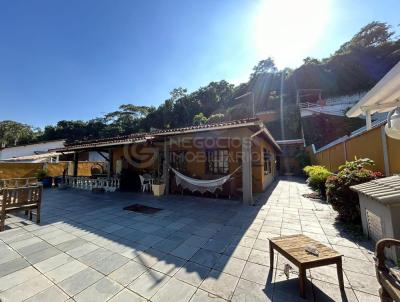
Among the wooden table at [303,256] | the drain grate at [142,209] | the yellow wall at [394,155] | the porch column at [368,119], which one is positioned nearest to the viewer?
the wooden table at [303,256]

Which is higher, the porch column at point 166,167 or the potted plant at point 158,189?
the porch column at point 166,167

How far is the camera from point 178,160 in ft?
27.2

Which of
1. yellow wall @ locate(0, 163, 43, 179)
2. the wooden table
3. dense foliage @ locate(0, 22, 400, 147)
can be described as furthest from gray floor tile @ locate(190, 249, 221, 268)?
dense foliage @ locate(0, 22, 400, 147)

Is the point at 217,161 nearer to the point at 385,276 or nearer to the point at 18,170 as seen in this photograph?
the point at 385,276

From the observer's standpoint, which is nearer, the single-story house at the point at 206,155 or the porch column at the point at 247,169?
the porch column at the point at 247,169

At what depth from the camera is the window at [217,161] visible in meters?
7.46

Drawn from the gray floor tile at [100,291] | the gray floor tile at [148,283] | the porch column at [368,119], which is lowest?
the gray floor tile at [148,283]

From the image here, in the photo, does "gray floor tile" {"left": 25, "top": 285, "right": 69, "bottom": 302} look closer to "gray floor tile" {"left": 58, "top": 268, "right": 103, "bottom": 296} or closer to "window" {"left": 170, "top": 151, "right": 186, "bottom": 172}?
"gray floor tile" {"left": 58, "top": 268, "right": 103, "bottom": 296}

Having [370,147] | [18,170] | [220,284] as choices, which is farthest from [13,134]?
[370,147]

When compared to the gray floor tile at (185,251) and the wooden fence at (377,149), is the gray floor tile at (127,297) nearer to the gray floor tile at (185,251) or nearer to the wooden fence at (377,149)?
the gray floor tile at (185,251)

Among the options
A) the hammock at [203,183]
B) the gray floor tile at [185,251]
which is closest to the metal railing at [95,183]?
the hammock at [203,183]

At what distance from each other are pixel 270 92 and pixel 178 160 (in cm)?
2604

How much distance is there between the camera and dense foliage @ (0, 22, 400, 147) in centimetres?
2383

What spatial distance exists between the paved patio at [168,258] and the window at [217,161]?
8.71ft
